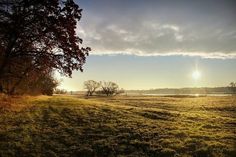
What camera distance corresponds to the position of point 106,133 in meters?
21.6

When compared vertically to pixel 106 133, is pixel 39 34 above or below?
above

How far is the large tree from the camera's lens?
19484mm

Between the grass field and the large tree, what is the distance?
13.4 ft

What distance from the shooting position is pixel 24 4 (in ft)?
63.9

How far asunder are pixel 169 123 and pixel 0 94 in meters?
13.1

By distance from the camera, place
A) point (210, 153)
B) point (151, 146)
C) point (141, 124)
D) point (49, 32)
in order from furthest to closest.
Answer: point (141, 124)
point (49, 32)
point (151, 146)
point (210, 153)

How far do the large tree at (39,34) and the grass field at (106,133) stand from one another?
4087 mm

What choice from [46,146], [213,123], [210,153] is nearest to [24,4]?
[46,146]

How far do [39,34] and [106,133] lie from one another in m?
7.42

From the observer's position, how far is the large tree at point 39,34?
19.5 metres

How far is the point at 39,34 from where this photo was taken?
65.4 feet

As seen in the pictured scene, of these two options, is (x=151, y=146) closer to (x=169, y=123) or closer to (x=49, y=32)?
(x=169, y=123)

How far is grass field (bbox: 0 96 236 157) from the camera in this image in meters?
18.2

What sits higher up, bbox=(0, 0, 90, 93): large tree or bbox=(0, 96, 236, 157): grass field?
bbox=(0, 0, 90, 93): large tree
